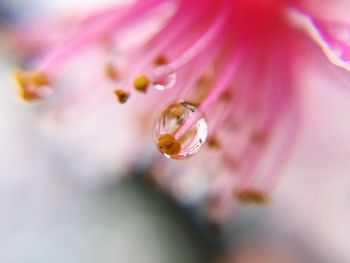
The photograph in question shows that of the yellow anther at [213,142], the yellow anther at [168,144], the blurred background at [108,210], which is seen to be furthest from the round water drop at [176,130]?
the blurred background at [108,210]

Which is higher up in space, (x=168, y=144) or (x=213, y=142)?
(x=213, y=142)

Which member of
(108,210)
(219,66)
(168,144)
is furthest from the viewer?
(108,210)

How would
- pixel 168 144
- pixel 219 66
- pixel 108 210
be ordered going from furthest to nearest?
pixel 108 210 → pixel 219 66 → pixel 168 144

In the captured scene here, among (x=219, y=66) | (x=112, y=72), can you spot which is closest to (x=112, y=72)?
(x=112, y=72)

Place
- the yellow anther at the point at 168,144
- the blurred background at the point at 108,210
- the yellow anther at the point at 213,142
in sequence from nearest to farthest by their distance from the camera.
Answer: the yellow anther at the point at 168,144 < the yellow anther at the point at 213,142 < the blurred background at the point at 108,210

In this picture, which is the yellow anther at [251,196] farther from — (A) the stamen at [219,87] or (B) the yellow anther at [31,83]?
(B) the yellow anther at [31,83]

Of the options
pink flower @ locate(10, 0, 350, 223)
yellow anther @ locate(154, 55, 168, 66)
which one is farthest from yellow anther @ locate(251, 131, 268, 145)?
yellow anther @ locate(154, 55, 168, 66)

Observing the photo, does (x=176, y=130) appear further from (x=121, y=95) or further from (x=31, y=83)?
(x=31, y=83)
